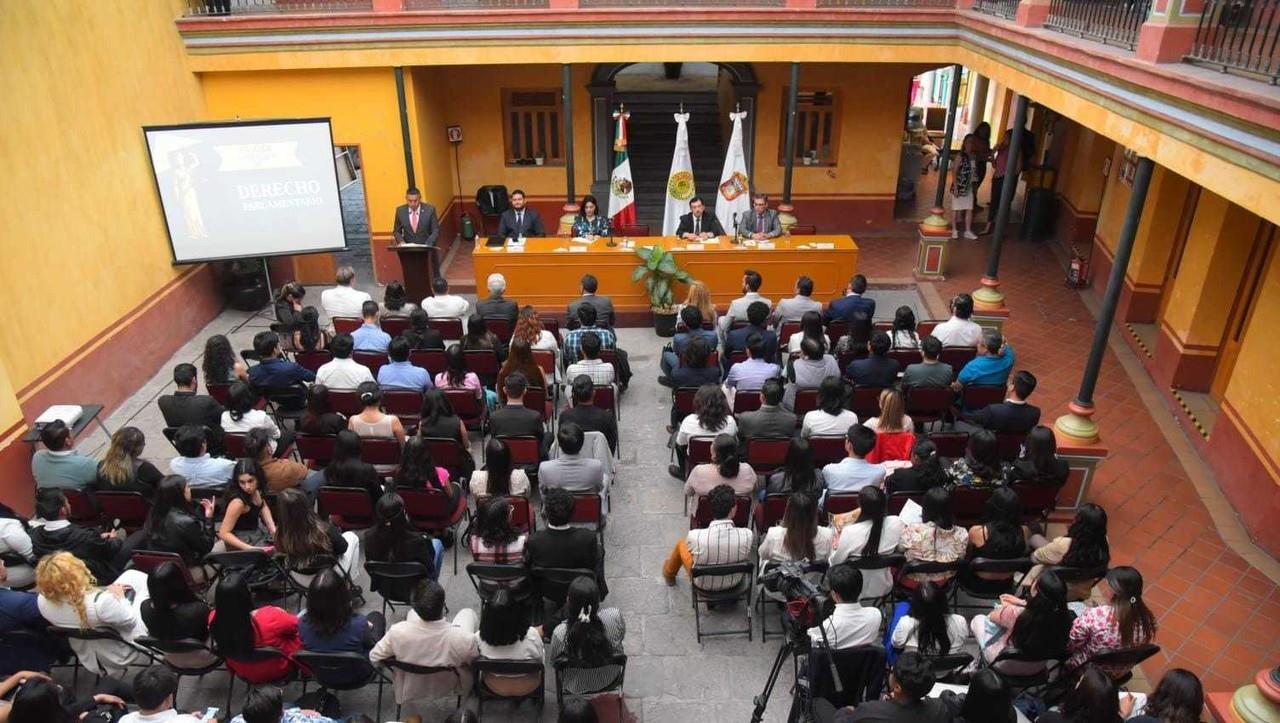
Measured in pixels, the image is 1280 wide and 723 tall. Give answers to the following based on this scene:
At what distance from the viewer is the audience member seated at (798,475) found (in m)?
6.34

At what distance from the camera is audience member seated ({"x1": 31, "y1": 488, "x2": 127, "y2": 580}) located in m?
5.75

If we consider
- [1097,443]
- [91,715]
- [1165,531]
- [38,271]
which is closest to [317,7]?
[38,271]

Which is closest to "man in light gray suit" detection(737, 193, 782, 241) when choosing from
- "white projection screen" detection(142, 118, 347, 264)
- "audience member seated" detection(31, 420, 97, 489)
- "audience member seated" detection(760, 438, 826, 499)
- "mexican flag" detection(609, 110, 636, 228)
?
"mexican flag" detection(609, 110, 636, 228)

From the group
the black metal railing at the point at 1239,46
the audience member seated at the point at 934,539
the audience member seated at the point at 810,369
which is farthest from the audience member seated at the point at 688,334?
the black metal railing at the point at 1239,46

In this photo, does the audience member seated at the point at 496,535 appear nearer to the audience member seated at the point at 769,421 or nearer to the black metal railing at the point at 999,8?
the audience member seated at the point at 769,421

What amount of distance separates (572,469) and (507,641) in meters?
1.78

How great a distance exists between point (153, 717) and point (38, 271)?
20.9 ft

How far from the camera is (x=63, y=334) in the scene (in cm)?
900

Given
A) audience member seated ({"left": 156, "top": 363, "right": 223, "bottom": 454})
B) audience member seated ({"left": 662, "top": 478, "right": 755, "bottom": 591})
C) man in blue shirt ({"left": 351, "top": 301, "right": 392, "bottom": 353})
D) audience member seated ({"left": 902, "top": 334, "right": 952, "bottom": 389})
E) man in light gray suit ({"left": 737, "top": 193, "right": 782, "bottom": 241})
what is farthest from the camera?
man in light gray suit ({"left": 737, "top": 193, "right": 782, "bottom": 241})

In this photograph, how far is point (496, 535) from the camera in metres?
5.73

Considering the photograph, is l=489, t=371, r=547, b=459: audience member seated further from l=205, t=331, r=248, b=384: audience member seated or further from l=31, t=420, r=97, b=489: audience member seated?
l=31, t=420, r=97, b=489: audience member seated

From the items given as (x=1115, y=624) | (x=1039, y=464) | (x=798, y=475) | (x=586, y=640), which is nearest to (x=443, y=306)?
(x=798, y=475)

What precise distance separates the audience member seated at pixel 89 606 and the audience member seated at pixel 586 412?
3405 millimetres

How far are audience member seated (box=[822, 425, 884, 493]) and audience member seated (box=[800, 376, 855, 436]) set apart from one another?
64cm
